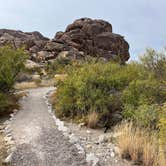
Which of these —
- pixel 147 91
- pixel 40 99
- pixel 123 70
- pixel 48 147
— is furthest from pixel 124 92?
pixel 40 99

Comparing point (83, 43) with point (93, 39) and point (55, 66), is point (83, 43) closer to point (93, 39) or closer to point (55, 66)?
point (93, 39)

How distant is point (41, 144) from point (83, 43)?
49.9 metres

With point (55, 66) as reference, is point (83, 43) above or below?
above

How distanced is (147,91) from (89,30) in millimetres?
49145

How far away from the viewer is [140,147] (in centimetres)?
857

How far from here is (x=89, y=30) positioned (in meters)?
61.1

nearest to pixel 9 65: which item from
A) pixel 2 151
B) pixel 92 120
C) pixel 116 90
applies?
pixel 116 90

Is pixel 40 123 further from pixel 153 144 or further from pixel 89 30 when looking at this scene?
pixel 89 30

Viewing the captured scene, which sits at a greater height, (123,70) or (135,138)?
(123,70)

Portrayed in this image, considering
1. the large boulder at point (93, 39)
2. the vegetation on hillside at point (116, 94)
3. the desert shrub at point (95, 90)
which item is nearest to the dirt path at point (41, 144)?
the desert shrub at point (95, 90)

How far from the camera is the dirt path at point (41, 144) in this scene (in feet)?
27.8

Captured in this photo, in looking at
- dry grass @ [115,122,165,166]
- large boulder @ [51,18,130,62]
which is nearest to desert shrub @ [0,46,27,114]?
dry grass @ [115,122,165,166]

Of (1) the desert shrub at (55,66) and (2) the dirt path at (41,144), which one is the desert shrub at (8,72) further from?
(1) the desert shrub at (55,66)

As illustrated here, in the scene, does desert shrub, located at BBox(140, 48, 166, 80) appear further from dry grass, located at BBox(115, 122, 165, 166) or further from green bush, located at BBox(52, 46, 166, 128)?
dry grass, located at BBox(115, 122, 165, 166)
